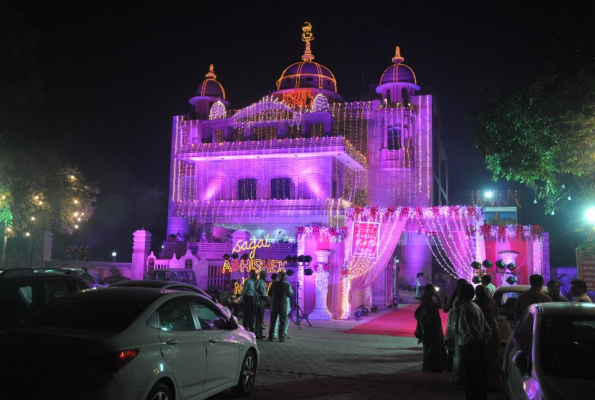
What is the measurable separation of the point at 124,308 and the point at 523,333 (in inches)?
172

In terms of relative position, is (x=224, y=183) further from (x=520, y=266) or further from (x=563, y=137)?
(x=563, y=137)

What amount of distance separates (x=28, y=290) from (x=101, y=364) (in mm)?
4386

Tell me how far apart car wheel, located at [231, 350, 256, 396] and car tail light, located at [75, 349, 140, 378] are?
261 centimetres

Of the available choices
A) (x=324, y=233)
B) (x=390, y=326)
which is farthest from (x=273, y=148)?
(x=390, y=326)

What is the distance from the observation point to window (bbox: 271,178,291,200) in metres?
32.9

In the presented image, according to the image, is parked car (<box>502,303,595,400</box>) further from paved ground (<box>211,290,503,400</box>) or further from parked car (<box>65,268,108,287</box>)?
parked car (<box>65,268,108,287</box>)

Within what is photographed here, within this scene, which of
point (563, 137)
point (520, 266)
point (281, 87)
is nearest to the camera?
point (563, 137)

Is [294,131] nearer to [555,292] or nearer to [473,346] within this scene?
[555,292]

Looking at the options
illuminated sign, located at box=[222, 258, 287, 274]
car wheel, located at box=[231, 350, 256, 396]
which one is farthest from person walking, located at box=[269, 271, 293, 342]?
illuminated sign, located at box=[222, 258, 287, 274]

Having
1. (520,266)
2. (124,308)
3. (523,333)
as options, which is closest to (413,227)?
(520,266)

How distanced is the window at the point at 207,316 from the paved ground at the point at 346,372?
1.11 m

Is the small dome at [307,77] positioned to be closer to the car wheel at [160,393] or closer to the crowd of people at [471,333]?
the crowd of people at [471,333]

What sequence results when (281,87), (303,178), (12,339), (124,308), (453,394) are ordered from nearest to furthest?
(12,339) < (124,308) < (453,394) < (303,178) < (281,87)

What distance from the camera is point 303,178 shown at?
32438 millimetres
